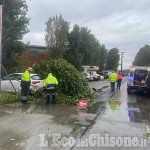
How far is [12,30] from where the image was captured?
595 inches

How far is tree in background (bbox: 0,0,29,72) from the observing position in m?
14.7

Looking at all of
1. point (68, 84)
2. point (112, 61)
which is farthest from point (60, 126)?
point (112, 61)

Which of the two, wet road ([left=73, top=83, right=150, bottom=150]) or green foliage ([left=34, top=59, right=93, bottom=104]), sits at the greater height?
green foliage ([left=34, top=59, right=93, bottom=104])

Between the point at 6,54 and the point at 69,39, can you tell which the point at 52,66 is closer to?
the point at 6,54

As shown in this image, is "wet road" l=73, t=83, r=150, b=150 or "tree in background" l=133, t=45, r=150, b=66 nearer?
"wet road" l=73, t=83, r=150, b=150

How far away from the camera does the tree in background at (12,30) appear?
48.3 feet

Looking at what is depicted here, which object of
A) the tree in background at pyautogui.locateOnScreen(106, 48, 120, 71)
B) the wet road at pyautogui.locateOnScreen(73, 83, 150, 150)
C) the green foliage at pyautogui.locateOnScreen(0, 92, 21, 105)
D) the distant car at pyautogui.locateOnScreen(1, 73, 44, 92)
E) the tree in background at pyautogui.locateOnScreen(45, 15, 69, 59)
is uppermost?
the tree in background at pyautogui.locateOnScreen(45, 15, 69, 59)

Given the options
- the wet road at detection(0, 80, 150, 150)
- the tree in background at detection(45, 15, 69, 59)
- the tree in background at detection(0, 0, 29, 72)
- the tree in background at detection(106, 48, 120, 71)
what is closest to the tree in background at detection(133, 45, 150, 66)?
the tree in background at detection(106, 48, 120, 71)

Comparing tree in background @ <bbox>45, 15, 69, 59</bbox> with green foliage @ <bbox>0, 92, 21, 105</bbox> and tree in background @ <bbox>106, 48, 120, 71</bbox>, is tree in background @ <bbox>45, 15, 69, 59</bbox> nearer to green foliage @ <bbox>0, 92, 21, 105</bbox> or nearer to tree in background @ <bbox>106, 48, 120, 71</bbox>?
green foliage @ <bbox>0, 92, 21, 105</bbox>

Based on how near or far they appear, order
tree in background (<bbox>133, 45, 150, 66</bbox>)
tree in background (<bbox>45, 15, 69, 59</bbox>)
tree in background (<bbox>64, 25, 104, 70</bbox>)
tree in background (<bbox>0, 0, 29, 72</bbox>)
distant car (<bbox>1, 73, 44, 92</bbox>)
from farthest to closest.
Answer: tree in background (<bbox>133, 45, 150, 66</bbox>) → tree in background (<bbox>64, 25, 104, 70</bbox>) → tree in background (<bbox>45, 15, 69, 59</bbox>) → tree in background (<bbox>0, 0, 29, 72</bbox>) → distant car (<bbox>1, 73, 44, 92</bbox>)

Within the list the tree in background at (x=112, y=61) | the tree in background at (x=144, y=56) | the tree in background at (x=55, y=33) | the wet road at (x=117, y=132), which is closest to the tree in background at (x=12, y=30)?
the wet road at (x=117, y=132)

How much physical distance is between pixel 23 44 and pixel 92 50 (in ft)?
Answer: 76.3

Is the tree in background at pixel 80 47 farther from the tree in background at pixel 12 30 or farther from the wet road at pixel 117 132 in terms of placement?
the wet road at pixel 117 132

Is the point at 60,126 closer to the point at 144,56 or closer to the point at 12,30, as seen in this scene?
the point at 12,30
